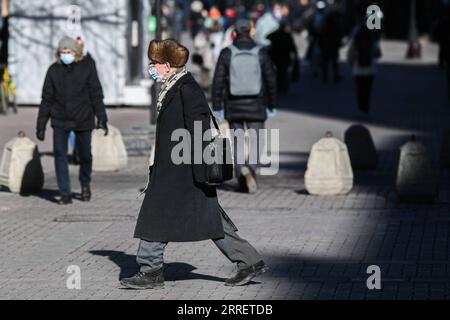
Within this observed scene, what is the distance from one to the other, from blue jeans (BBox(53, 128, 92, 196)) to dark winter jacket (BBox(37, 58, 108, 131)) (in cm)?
12

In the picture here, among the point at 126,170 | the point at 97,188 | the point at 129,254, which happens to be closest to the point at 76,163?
the point at 126,170

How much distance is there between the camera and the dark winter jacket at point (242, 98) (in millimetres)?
15773

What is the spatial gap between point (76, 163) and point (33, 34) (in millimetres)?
9248

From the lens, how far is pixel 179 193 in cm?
988

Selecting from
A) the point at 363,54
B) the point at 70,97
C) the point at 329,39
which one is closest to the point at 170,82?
the point at 70,97

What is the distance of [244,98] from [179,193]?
19.8 ft

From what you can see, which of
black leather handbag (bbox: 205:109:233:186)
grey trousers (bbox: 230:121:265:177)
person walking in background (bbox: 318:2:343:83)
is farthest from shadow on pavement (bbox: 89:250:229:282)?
person walking in background (bbox: 318:2:343:83)

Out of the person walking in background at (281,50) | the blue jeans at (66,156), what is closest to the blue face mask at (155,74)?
the blue jeans at (66,156)

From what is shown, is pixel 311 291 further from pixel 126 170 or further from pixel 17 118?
pixel 17 118

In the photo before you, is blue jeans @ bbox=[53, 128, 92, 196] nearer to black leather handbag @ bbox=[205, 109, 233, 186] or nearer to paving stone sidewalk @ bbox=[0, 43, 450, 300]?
paving stone sidewalk @ bbox=[0, 43, 450, 300]

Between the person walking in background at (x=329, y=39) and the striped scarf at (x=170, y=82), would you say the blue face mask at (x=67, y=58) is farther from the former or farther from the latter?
the person walking in background at (x=329, y=39)

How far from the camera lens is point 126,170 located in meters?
18.4

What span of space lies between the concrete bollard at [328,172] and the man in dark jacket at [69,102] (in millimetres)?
2412

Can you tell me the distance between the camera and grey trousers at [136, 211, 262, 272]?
32.9ft
